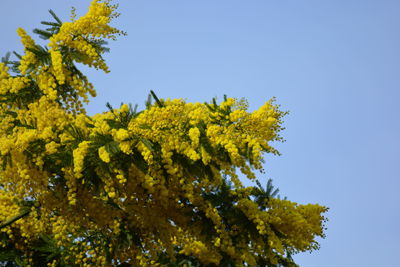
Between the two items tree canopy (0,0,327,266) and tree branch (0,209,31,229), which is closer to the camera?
tree canopy (0,0,327,266)

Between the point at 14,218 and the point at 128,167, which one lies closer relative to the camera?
the point at 128,167

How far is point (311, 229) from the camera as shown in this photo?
8.55 meters

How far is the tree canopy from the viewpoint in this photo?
7.57 metres

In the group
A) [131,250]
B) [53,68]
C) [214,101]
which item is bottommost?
[131,250]

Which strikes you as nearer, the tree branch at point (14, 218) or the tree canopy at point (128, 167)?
the tree canopy at point (128, 167)

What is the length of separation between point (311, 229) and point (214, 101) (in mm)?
2897

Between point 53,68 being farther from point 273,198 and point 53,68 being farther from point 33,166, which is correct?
point 273,198

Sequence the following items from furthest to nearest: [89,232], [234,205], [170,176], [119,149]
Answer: [89,232] < [234,205] < [170,176] < [119,149]

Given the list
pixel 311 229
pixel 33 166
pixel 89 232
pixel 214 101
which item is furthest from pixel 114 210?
pixel 311 229

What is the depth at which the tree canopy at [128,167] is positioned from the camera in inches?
298

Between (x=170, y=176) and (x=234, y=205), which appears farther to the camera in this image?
(x=234, y=205)

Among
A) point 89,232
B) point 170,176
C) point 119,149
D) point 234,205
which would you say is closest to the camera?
point 119,149

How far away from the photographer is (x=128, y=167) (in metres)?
7.86

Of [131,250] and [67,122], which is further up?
[67,122]
